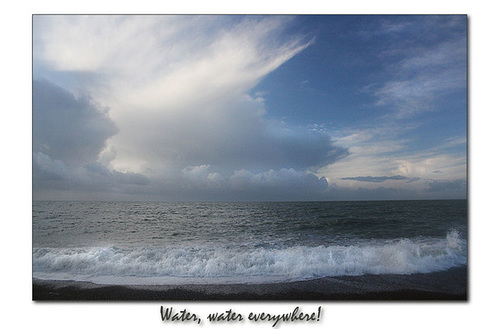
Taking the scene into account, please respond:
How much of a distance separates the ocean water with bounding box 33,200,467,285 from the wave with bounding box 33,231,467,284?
0.06ft

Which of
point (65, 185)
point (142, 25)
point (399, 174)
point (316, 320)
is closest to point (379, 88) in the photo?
point (399, 174)

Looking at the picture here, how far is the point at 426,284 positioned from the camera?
3.57 metres

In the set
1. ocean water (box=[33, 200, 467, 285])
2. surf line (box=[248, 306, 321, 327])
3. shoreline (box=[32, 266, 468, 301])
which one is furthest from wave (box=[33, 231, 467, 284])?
surf line (box=[248, 306, 321, 327])

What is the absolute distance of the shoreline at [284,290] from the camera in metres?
3.30

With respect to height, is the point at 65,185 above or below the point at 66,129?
below

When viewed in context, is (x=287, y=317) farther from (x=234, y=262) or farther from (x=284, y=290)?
(x=234, y=262)

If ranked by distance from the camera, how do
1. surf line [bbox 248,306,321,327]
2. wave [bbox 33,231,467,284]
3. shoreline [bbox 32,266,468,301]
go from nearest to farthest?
surf line [bbox 248,306,321,327] < shoreline [bbox 32,266,468,301] < wave [bbox 33,231,467,284]

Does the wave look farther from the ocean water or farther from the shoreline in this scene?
the shoreline

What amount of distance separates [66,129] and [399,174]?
6.63 meters

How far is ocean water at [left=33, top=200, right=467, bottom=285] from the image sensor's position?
3768mm

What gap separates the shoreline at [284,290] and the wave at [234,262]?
155mm

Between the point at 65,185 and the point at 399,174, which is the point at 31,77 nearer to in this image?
the point at 65,185

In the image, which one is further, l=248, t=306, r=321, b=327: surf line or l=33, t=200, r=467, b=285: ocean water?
l=33, t=200, r=467, b=285: ocean water

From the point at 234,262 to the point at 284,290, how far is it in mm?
1099
